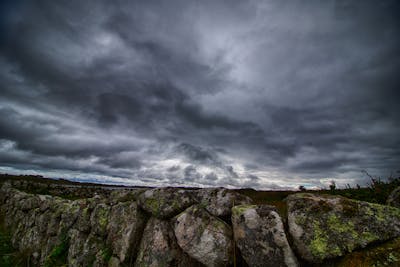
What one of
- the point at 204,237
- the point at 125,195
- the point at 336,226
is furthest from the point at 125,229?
the point at 336,226

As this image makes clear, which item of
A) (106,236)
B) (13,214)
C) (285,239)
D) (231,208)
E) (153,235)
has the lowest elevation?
(13,214)

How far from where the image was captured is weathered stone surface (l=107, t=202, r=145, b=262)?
14.8 ft

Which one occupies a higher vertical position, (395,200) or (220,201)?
(395,200)

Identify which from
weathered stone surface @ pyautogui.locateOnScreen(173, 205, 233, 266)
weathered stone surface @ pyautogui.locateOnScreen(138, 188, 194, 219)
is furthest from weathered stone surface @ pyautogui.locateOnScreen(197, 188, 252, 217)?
weathered stone surface @ pyautogui.locateOnScreen(138, 188, 194, 219)

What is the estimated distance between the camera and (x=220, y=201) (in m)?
3.82

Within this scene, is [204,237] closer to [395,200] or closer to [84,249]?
[395,200]

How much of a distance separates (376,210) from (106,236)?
595 centimetres

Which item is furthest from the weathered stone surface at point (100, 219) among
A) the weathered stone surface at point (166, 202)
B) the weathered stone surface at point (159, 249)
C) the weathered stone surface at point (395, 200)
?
the weathered stone surface at point (395, 200)

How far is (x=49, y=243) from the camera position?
782 centimetres

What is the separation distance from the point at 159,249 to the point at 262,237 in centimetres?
Answer: 210

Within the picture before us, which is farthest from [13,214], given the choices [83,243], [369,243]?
[369,243]

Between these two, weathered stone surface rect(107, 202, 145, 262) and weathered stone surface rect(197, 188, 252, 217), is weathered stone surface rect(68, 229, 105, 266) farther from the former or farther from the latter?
weathered stone surface rect(197, 188, 252, 217)

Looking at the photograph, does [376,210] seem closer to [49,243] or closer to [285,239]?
[285,239]

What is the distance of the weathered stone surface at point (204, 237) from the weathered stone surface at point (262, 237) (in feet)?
0.87
